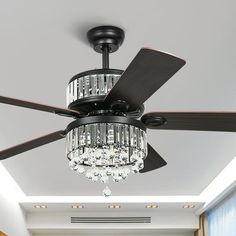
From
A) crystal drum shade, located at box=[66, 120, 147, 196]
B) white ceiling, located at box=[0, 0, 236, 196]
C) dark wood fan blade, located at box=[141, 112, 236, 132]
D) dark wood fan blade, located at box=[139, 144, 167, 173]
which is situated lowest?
crystal drum shade, located at box=[66, 120, 147, 196]

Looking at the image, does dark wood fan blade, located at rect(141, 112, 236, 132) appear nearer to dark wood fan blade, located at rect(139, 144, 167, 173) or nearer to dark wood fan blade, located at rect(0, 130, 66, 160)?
dark wood fan blade, located at rect(139, 144, 167, 173)

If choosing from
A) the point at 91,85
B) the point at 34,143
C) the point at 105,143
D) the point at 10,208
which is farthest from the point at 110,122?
the point at 10,208

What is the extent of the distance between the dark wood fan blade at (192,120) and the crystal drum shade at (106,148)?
2.6 inches

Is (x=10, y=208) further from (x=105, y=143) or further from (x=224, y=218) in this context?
(x=105, y=143)

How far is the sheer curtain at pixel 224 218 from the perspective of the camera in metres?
4.95

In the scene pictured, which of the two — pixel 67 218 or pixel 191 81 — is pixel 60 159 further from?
pixel 67 218

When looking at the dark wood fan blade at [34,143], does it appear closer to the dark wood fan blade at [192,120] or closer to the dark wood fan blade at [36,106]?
the dark wood fan blade at [36,106]

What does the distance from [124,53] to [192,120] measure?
806 millimetres

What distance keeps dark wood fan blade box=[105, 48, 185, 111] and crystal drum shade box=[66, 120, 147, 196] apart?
0.34 feet

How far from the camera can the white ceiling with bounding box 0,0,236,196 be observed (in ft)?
7.14

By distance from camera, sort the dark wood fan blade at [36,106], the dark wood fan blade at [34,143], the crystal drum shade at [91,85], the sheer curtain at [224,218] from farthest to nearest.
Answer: the sheer curtain at [224,218], the dark wood fan blade at [34,143], the crystal drum shade at [91,85], the dark wood fan blade at [36,106]

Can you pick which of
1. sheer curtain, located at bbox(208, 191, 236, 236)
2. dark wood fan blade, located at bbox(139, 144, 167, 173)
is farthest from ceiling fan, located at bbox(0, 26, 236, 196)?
sheer curtain, located at bbox(208, 191, 236, 236)

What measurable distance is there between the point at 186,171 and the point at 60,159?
1.21m

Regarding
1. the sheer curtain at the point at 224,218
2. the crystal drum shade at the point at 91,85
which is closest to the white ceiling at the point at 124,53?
the crystal drum shade at the point at 91,85
